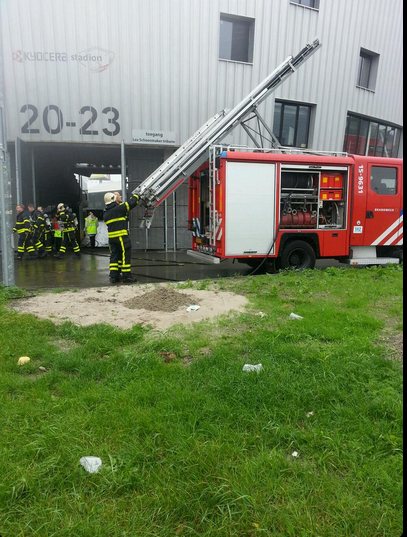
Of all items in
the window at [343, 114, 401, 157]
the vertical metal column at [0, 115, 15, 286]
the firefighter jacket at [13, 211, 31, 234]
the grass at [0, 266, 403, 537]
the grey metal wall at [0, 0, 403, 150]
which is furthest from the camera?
the window at [343, 114, 401, 157]

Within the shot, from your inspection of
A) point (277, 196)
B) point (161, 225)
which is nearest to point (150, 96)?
point (161, 225)

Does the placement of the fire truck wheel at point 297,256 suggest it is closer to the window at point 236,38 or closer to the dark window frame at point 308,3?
the window at point 236,38

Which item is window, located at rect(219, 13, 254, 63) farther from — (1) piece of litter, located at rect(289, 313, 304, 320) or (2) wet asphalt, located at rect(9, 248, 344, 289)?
(1) piece of litter, located at rect(289, 313, 304, 320)

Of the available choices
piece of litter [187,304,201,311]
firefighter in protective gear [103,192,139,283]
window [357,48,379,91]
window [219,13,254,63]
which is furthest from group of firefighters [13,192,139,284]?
window [357,48,379,91]

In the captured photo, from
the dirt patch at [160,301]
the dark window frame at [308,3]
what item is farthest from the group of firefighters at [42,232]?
the dark window frame at [308,3]

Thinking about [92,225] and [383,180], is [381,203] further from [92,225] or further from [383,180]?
[92,225]

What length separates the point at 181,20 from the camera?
13.5 m

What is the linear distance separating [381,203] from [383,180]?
1.69 ft

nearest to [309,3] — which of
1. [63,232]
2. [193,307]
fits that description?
[63,232]

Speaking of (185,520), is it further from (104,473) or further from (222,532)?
(104,473)

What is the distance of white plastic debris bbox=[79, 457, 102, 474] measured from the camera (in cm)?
236

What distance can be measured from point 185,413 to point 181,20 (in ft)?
45.0

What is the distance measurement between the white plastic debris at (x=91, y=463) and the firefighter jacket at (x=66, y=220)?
39.4ft

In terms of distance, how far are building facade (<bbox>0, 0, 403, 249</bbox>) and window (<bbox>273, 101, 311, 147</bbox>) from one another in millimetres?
37
